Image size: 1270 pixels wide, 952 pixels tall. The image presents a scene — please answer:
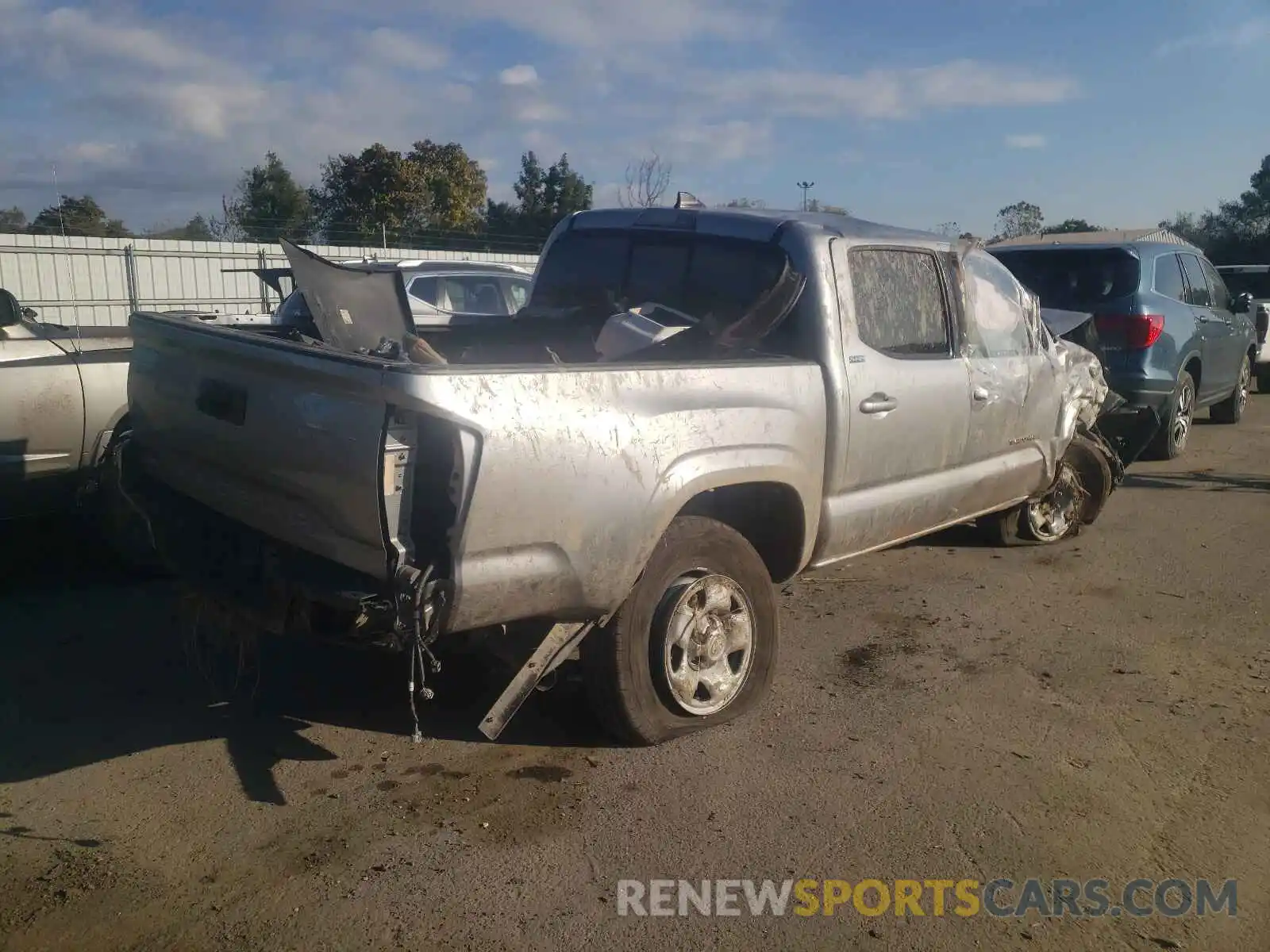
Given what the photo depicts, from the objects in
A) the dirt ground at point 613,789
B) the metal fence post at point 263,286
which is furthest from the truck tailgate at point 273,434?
the metal fence post at point 263,286

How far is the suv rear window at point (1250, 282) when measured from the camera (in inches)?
653

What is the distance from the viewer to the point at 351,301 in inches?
179

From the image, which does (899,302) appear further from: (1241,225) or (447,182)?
(1241,225)

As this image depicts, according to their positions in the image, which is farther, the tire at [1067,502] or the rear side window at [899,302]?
the tire at [1067,502]

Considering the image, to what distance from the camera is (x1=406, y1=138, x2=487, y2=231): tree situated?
33125 millimetres

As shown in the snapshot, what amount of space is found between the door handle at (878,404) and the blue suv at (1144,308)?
4.67 m

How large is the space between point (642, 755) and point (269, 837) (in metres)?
1.34

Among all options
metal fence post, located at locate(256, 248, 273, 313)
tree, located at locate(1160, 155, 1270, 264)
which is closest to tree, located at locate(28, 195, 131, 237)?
metal fence post, located at locate(256, 248, 273, 313)

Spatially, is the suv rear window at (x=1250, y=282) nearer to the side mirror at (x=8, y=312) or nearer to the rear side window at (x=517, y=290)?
the rear side window at (x=517, y=290)

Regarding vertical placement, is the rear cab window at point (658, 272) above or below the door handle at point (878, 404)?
above

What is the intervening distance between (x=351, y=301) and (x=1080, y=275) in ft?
24.0

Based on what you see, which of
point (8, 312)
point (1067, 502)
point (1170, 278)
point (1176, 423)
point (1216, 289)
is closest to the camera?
point (8, 312)

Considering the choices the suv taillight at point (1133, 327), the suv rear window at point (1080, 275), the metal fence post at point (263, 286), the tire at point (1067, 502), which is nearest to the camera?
the tire at point (1067, 502)

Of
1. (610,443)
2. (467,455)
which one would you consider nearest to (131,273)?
(610,443)
